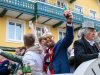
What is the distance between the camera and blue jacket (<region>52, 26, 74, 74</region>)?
3061 millimetres

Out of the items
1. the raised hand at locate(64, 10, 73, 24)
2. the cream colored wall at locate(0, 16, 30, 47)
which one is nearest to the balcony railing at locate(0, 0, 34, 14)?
the cream colored wall at locate(0, 16, 30, 47)

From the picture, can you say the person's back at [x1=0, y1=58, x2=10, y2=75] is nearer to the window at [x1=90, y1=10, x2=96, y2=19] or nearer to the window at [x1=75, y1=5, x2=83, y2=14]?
the window at [x1=75, y1=5, x2=83, y2=14]

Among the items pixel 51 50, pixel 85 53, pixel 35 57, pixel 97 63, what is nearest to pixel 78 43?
pixel 85 53

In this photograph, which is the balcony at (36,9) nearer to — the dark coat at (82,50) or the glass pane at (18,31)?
the glass pane at (18,31)

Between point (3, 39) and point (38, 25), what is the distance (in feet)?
11.0

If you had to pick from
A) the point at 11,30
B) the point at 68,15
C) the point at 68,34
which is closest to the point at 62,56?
the point at 68,34

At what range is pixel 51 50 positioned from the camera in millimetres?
3176

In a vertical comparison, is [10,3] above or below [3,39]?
above

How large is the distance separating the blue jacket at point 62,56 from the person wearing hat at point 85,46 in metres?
0.13

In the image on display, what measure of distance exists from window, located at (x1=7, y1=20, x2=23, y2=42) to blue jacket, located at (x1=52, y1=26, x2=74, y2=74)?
14.8m

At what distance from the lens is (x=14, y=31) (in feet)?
59.7

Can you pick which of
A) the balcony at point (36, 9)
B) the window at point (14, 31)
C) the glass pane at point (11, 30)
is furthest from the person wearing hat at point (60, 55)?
the glass pane at point (11, 30)

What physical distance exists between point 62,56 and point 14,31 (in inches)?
599

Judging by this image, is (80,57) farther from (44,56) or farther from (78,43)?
(44,56)
